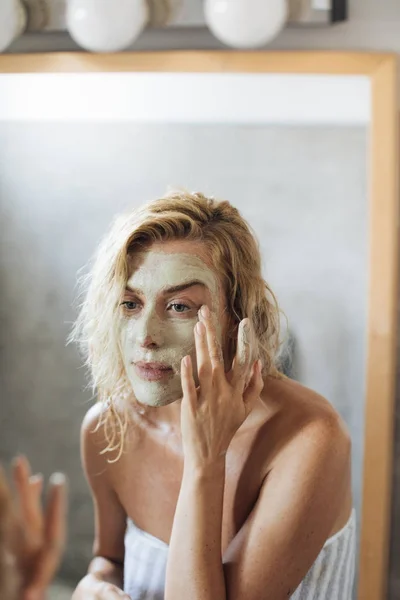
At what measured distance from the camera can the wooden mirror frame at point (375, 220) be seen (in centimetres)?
136

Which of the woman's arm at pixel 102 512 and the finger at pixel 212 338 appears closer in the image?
the finger at pixel 212 338

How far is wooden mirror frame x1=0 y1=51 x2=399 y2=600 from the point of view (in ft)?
4.48

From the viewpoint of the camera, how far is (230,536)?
132 centimetres

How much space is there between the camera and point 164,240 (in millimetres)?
1311

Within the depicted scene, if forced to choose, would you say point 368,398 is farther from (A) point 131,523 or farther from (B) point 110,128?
(B) point 110,128

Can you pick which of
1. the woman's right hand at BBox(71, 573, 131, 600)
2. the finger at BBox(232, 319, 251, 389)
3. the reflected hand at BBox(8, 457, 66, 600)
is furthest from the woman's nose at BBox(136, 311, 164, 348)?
the woman's right hand at BBox(71, 573, 131, 600)

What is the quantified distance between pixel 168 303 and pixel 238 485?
32cm

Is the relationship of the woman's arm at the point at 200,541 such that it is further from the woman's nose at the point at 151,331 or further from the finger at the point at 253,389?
the woman's nose at the point at 151,331

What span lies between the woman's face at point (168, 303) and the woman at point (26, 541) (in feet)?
0.95

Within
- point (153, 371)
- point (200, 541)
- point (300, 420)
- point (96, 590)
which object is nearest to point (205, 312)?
point (153, 371)

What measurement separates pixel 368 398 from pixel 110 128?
648 mm

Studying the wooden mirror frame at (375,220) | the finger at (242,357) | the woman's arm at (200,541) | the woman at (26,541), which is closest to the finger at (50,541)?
the woman at (26,541)

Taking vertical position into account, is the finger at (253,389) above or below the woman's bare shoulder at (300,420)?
above

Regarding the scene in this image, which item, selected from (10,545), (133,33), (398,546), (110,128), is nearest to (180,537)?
(10,545)
